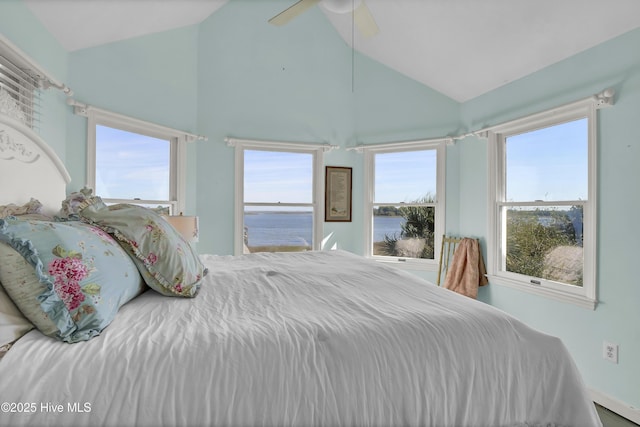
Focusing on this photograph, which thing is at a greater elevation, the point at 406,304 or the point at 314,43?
the point at 314,43

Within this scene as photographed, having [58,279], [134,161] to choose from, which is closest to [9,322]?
[58,279]

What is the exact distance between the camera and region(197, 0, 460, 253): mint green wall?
3416 millimetres

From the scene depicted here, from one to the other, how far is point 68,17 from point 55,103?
1.88ft

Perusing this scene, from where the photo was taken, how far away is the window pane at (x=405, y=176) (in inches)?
145

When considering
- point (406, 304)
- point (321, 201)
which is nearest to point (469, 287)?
point (321, 201)

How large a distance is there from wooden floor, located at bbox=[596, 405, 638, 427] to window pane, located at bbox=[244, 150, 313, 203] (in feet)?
10.1

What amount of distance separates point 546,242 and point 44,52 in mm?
3976

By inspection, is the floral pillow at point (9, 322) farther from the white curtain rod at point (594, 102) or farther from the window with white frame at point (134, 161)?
the white curtain rod at point (594, 102)

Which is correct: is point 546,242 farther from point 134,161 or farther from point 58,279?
point 134,161

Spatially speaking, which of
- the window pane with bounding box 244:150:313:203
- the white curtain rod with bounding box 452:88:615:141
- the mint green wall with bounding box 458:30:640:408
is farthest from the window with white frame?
the mint green wall with bounding box 458:30:640:408

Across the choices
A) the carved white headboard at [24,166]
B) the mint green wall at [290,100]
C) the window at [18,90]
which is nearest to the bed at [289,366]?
the carved white headboard at [24,166]

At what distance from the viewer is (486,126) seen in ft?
10.2

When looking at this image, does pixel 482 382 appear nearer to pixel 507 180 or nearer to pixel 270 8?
pixel 507 180

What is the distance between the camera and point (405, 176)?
3789 mm
